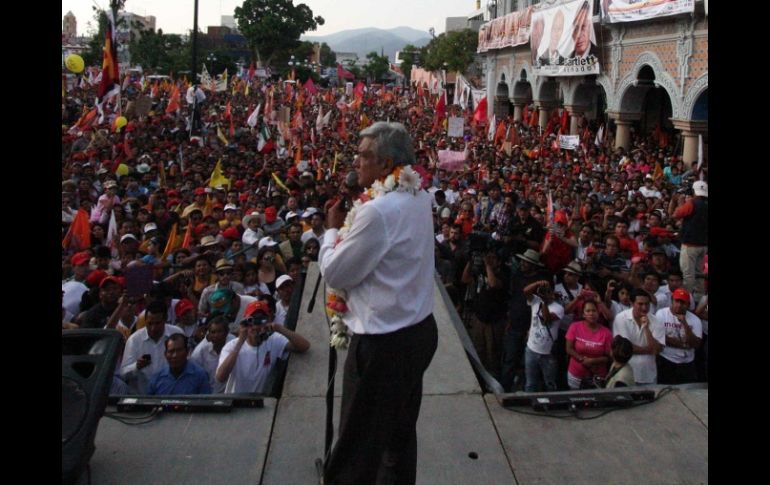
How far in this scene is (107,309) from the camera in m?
5.80

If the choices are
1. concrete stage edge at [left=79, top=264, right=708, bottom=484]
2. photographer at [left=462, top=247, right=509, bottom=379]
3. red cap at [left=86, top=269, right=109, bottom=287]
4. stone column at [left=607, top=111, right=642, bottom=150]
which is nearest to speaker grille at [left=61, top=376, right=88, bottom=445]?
concrete stage edge at [left=79, top=264, right=708, bottom=484]

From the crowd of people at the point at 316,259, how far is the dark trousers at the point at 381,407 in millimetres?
743

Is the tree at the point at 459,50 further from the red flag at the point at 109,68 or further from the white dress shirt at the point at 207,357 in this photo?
the white dress shirt at the point at 207,357

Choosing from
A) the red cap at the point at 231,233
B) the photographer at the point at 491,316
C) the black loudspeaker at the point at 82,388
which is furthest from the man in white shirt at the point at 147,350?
the photographer at the point at 491,316

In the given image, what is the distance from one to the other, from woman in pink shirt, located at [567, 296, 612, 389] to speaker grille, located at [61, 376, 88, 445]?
381 cm

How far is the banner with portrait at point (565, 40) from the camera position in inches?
856

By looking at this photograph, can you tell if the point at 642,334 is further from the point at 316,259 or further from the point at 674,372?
the point at 316,259

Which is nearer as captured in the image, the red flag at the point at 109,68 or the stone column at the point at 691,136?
the red flag at the point at 109,68

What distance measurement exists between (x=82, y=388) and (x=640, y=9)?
19134 mm

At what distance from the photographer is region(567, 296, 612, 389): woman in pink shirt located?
5328 millimetres

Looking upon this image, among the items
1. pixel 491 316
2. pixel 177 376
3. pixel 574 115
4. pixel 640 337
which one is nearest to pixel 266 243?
pixel 491 316

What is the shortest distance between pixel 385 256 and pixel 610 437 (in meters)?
1.74

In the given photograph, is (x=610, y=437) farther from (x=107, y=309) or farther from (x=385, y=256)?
(x=107, y=309)

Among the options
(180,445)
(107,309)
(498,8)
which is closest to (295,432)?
(180,445)
